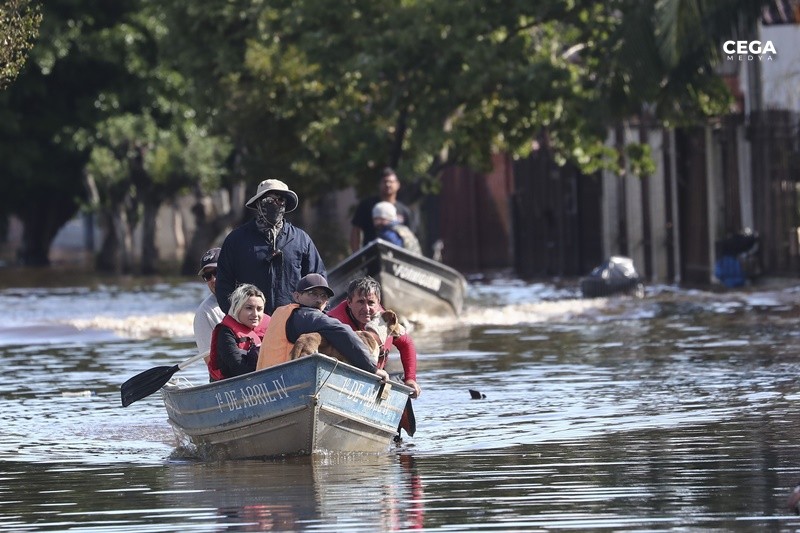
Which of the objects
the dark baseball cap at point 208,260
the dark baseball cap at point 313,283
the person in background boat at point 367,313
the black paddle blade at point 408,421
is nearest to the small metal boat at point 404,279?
the dark baseball cap at point 208,260

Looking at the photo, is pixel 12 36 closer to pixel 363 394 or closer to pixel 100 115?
pixel 363 394

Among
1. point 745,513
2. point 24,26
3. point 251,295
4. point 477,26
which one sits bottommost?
point 745,513

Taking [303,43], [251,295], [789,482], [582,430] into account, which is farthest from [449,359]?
[303,43]

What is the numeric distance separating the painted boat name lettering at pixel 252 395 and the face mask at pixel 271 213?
1.55 metres

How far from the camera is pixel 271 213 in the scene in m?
13.6

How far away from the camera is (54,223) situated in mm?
66625

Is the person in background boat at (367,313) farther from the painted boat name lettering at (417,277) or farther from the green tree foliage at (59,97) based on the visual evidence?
the green tree foliage at (59,97)

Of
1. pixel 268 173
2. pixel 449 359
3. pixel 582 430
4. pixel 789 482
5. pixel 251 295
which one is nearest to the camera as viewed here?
pixel 789 482

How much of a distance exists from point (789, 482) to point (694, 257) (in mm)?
23319

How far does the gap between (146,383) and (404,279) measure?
11237mm

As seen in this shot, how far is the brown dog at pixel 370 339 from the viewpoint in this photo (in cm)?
1209

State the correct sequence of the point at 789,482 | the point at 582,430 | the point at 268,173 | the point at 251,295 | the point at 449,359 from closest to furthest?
the point at 789,482, the point at 251,295, the point at 582,430, the point at 449,359, the point at 268,173

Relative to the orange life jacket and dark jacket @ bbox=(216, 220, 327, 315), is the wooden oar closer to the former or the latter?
dark jacket @ bbox=(216, 220, 327, 315)

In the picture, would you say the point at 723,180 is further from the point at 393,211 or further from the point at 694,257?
the point at 393,211
